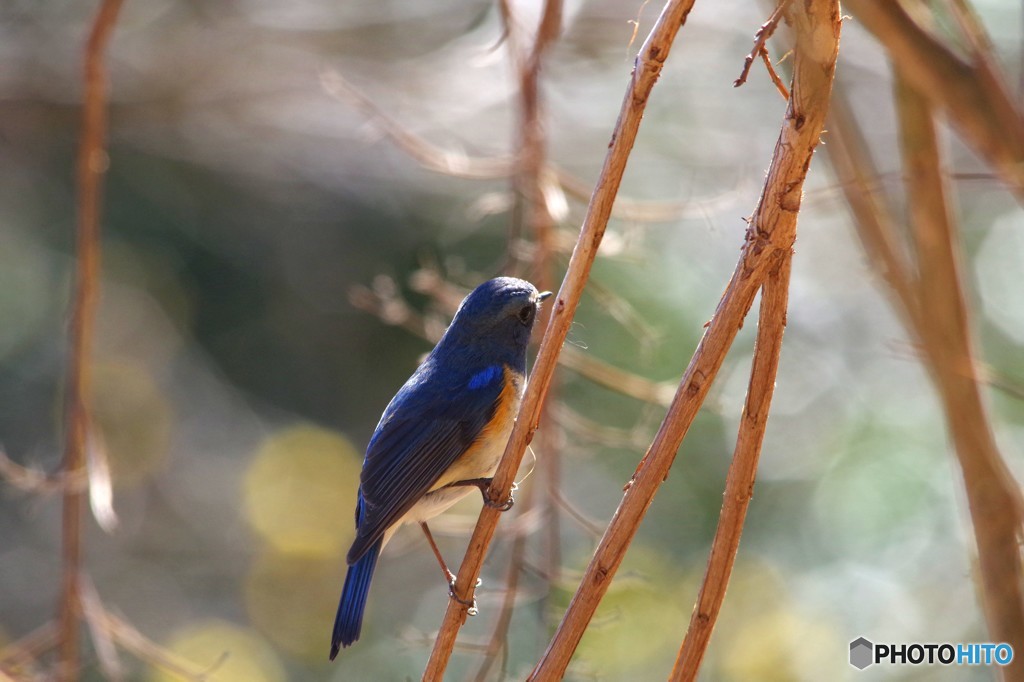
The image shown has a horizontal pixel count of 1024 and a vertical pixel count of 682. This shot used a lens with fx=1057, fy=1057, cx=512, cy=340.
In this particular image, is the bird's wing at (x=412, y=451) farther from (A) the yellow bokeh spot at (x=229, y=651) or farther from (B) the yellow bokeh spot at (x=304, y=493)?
(B) the yellow bokeh spot at (x=304, y=493)

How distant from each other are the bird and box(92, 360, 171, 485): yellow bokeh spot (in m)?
3.85

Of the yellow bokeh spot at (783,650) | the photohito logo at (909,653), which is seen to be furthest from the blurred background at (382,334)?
the photohito logo at (909,653)

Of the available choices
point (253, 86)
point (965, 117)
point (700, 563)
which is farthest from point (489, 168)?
point (253, 86)

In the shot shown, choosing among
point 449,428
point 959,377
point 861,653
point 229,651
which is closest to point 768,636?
point 861,653

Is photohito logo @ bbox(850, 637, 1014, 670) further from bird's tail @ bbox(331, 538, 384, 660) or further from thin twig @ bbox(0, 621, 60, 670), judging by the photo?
thin twig @ bbox(0, 621, 60, 670)

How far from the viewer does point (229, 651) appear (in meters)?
5.02

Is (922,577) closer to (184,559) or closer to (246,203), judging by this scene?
(184,559)

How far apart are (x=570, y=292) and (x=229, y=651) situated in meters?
3.75

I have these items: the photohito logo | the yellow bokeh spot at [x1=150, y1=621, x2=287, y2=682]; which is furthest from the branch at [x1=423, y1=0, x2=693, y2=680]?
the yellow bokeh spot at [x1=150, y1=621, x2=287, y2=682]

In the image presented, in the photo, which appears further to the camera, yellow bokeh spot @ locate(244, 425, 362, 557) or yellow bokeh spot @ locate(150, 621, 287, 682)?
yellow bokeh spot @ locate(244, 425, 362, 557)

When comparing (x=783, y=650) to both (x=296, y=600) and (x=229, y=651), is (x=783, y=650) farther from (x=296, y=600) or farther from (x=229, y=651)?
(x=296, y=600)

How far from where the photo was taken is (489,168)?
10.7 ft

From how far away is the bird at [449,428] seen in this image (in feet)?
10.2

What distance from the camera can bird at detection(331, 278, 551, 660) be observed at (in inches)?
123
